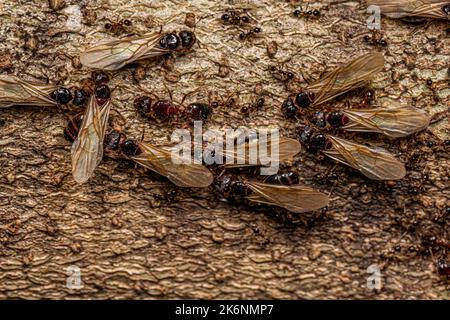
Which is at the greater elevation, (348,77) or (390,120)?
(348,77)

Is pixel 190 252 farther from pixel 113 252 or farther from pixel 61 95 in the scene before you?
pixel 61 95

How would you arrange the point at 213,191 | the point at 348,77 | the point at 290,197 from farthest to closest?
the point at 348,77 < the point at 213,191 < the point at 290,197

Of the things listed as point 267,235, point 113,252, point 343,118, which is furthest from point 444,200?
point 113,252

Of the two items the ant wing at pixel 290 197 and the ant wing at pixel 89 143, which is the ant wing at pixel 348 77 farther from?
the ant wing at pixel 89 143

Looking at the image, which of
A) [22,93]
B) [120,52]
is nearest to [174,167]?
[120,52]

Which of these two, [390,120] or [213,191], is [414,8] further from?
[213,191]

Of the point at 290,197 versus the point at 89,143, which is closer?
the point at 290,197

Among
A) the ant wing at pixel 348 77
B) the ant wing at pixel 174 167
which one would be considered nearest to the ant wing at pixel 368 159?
the ant wing at pixel 348 77

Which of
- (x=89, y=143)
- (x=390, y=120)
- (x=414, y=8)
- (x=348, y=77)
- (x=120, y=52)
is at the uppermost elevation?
(x=414, y=8)
